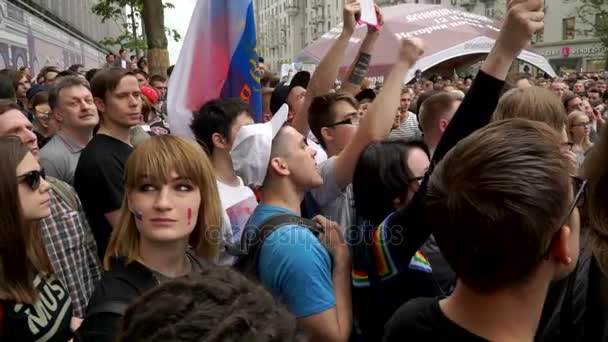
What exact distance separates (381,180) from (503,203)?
1098 mm

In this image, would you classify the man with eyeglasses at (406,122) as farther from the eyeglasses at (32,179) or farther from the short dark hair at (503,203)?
the short dark hair at (503,203)

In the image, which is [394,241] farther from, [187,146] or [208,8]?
[208,8]

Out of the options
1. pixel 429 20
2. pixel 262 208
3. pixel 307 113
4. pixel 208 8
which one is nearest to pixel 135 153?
pixel 262 208

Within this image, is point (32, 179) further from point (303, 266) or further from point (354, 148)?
point (354, 148)

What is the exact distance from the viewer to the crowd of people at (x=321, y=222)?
142cm

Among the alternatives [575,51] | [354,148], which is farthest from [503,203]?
[575,51]

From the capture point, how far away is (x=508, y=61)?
2.27 m

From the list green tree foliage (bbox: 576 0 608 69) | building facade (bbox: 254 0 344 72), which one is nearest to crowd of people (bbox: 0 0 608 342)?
green tree foliage (bbox: 576 0 608 69)

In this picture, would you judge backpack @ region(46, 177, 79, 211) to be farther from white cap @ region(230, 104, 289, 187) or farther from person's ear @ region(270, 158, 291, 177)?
person's ear @ region(270, 158, 291, 177)

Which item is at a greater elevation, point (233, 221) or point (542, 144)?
point (542, 144)

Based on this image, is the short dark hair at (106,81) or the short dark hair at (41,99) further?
the short dark hair at (41,99)

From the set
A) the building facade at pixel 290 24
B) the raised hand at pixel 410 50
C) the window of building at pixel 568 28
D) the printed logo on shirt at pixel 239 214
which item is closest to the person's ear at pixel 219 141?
the printed logo on shirt at pixel 239 214

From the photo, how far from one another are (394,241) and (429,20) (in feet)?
43.3

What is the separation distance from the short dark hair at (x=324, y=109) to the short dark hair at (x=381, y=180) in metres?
1.51
